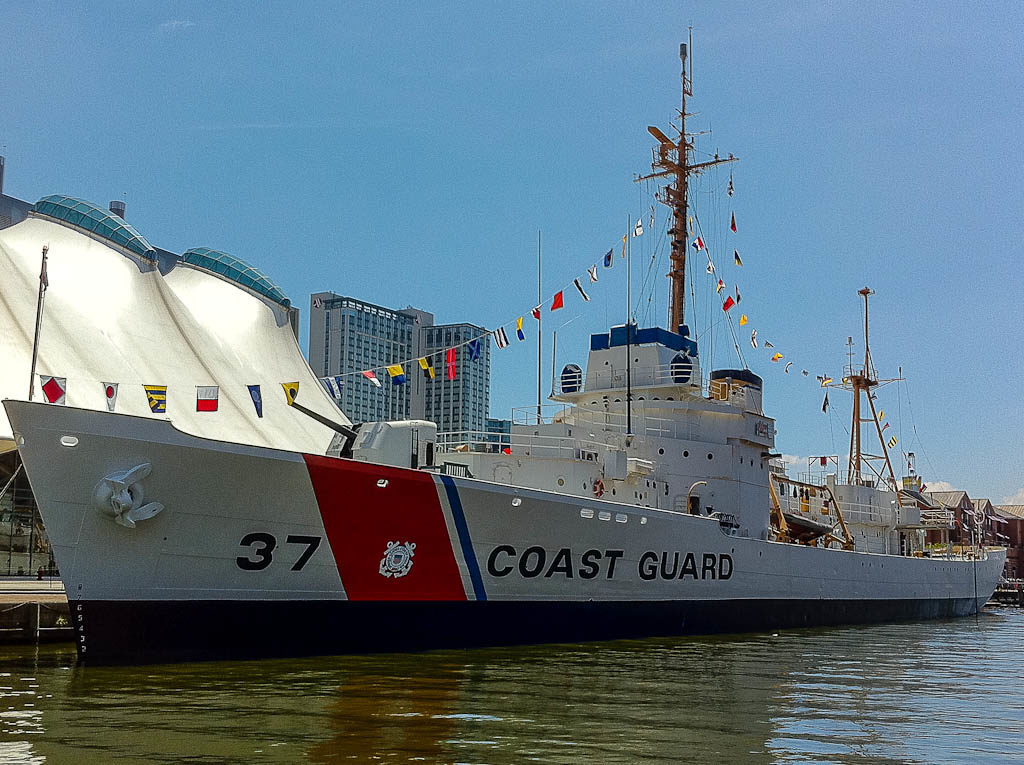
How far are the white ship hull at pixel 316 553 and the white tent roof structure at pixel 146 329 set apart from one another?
889 cm

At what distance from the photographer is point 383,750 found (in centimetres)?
693

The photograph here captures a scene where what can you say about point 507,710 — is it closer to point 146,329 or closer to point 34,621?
point 34,621

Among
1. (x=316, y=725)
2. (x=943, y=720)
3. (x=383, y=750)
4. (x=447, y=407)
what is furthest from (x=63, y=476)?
(x=447, y=407)

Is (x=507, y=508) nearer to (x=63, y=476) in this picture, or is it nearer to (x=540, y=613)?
(x=540, y=613)

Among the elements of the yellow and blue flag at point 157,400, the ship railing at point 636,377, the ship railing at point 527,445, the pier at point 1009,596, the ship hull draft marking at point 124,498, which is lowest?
the pier at point 1009,596

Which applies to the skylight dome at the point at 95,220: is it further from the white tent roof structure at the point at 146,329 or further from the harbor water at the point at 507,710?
the harbor water at the point at 507,710

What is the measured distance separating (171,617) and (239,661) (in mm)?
1054

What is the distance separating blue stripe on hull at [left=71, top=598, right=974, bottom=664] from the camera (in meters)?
10.7

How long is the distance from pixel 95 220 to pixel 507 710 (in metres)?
22.3

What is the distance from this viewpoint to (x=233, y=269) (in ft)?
101

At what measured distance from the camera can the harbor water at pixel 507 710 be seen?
705 cm

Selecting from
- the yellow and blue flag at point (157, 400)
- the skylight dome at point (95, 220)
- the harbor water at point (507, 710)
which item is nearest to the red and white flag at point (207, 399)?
the yellow and blue flag at point (157, 400)

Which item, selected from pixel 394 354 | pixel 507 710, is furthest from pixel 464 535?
pixel 394 354

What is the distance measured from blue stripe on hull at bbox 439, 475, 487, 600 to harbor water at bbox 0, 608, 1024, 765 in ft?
2.94
